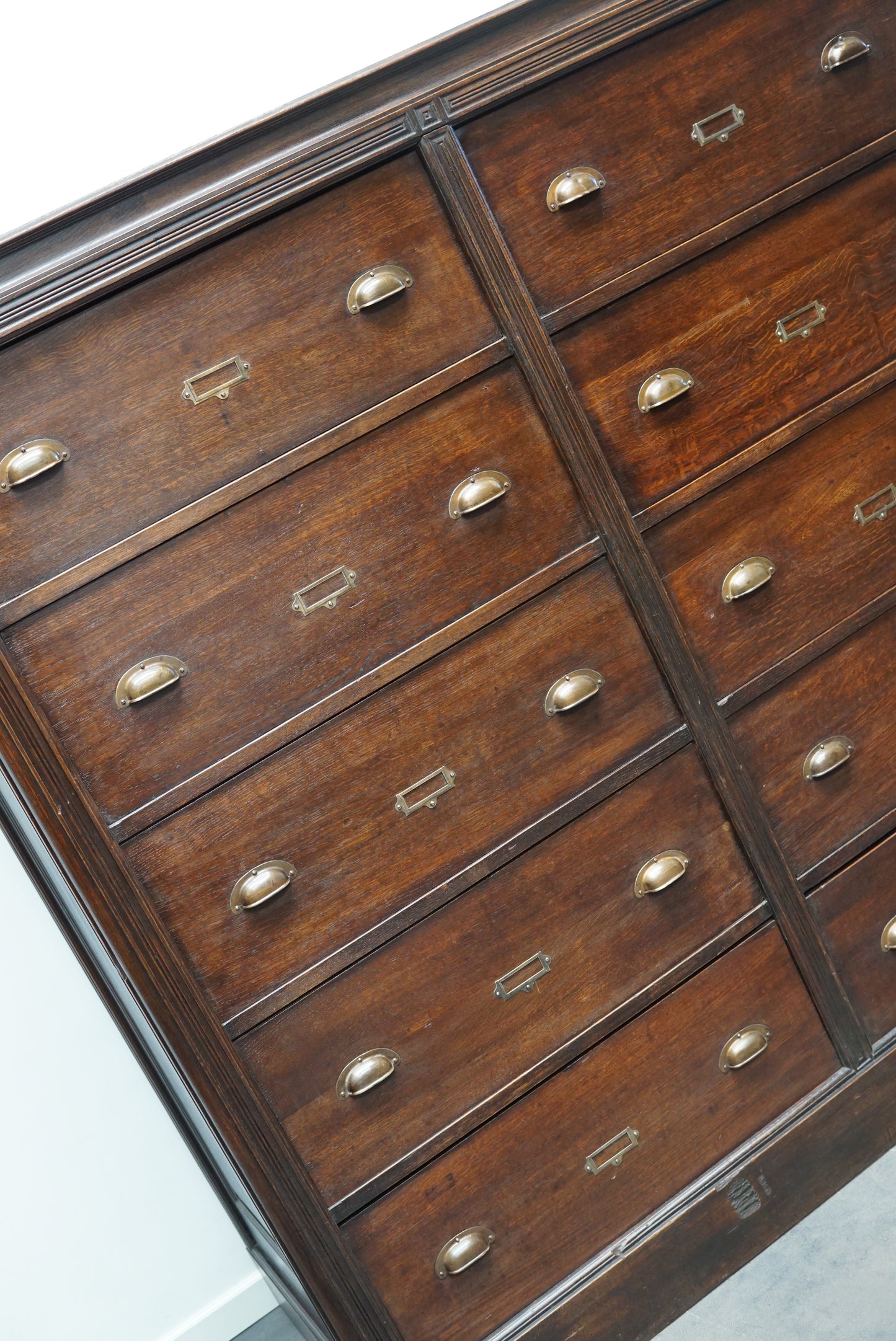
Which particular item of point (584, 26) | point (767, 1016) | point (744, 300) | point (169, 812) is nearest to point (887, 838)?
point (767, 1016)

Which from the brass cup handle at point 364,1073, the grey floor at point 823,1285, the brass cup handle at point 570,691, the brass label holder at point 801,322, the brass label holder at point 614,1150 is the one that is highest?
the brass label holder at point 801,322

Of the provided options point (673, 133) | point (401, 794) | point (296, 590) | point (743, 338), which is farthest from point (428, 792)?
point (673, 133)

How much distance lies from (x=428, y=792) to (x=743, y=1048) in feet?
2.26

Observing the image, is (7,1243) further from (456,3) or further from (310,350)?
(456,3)

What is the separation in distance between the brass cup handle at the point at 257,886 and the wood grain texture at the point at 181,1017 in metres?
0.10

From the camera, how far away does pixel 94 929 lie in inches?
67.1

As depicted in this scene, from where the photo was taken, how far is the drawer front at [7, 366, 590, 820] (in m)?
1.50

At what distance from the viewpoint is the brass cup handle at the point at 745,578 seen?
6.02 feet

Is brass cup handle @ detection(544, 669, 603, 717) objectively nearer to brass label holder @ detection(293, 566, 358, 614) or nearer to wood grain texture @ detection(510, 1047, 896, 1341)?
brass label holder @ detection(293, 566, 358, 614)

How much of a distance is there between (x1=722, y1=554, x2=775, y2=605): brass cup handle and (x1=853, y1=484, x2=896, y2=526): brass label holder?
196mm

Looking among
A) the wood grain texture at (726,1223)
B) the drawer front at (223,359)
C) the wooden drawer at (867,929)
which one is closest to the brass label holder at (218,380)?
the drawer front at (223,359)

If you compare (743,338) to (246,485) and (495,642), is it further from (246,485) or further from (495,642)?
(246,485)

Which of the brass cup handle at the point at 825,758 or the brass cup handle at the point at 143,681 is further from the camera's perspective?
the brass cup handle at the point at 825,758

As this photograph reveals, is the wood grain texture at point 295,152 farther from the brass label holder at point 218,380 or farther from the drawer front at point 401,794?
the drawer front at point 401,794
